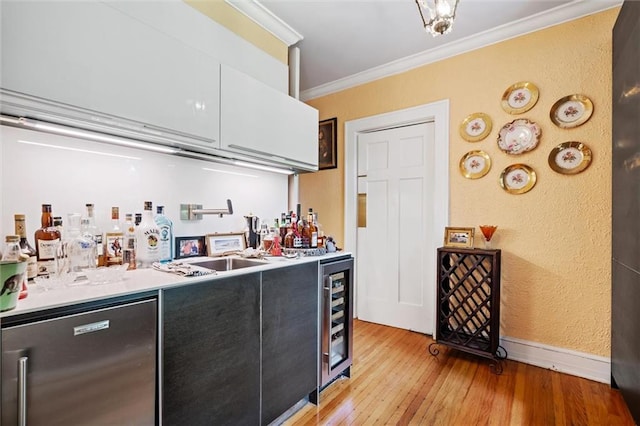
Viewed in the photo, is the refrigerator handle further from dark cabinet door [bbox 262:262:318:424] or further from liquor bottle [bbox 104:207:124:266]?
liquor bottle [bbox 104:207:124:266]

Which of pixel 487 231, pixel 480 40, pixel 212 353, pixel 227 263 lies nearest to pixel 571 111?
pixel 480 40

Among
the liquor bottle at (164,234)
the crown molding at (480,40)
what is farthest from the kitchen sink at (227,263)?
the crown molding at (480,40)

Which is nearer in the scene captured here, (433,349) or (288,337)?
(288,337)

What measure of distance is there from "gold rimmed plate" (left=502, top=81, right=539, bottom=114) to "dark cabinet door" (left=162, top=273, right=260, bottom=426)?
2448mm

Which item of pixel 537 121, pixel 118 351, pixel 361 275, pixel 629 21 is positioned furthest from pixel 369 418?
pixel 629 21

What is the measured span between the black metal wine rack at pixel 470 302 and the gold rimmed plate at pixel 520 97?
3.91ft

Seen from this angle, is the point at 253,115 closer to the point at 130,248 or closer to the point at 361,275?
the point at 130,248

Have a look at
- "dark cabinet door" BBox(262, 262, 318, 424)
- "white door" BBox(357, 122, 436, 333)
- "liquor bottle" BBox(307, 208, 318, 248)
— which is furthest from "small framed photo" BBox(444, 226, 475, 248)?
"dark cabinet door" BBox(262, 262, 318, 424)

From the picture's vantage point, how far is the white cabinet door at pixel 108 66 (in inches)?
42.3

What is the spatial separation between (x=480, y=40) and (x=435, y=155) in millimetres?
1031

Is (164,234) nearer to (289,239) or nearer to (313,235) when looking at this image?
(289,239)

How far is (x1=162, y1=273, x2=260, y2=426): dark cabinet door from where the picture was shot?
1.16 m

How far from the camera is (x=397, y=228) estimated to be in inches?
123

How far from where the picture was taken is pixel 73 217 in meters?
1.38
